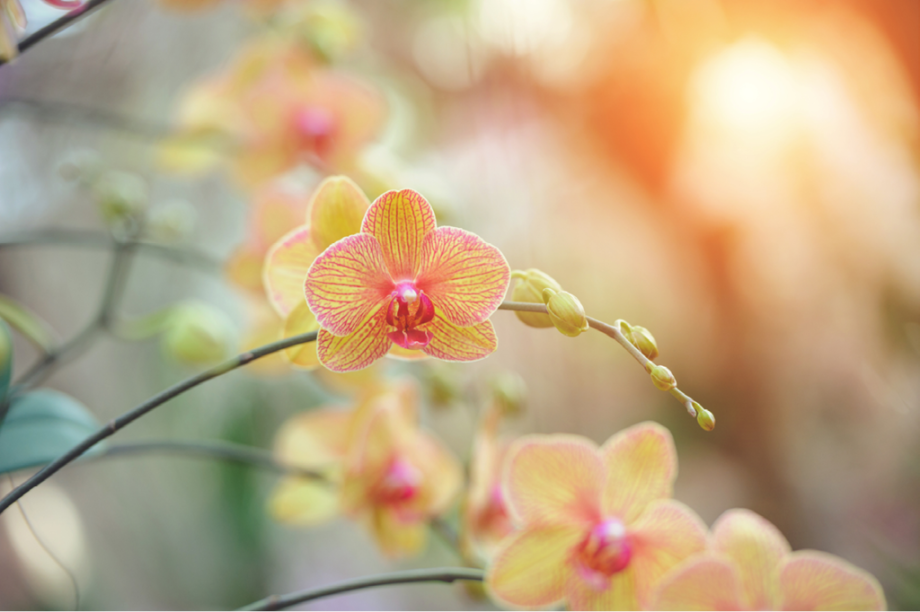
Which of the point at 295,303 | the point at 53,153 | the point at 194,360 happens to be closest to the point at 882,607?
the point at 295,303

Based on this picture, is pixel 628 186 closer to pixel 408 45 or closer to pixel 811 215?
pixel 811 215

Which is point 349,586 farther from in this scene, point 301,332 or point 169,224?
point 169,224

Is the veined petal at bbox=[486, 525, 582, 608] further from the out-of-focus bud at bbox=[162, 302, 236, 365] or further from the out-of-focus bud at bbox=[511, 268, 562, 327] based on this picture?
the out-of-focus bud at bbox=[162, 302, 236, 365]

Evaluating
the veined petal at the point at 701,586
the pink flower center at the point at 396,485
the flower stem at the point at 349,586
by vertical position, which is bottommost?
the pink flower center at the point at 396,485

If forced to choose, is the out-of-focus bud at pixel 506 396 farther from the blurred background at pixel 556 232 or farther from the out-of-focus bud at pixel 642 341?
the out-of-focus bud at pixel 642 341

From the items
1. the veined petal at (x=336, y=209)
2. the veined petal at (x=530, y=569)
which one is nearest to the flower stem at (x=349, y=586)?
the veined petal at (x=530, y=569)

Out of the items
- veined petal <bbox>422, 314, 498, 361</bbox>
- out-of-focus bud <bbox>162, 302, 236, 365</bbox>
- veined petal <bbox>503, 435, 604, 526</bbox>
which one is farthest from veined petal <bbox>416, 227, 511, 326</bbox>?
→ out-of-focus bud <bbox>162, 302, 236, 365</bbox>

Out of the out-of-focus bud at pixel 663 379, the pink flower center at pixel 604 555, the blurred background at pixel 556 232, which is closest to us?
the out-of-focus bud at pixel 663 379
